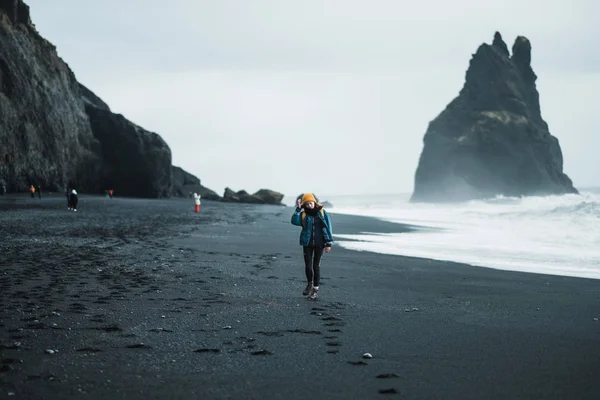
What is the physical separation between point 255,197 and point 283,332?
9390 cm

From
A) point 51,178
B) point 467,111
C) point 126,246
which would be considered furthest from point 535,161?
point 126,246

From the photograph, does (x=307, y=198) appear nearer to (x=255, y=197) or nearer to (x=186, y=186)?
(x=255, y=197)

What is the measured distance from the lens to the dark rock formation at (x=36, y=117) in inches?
2388

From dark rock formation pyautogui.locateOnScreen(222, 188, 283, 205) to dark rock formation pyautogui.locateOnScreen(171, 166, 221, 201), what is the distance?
252 inches

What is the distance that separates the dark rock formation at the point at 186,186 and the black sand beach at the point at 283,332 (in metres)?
97.9

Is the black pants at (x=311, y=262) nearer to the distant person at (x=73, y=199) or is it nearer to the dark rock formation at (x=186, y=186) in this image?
the distant person at (x=73, y=199)

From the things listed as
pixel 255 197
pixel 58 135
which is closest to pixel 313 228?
pixel 58 135

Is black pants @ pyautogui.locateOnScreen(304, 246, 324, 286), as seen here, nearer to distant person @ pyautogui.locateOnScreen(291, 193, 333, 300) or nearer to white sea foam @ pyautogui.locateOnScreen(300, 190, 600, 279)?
distant person @ pyautogui.locateOnScreen(291, 193, 333, 300)

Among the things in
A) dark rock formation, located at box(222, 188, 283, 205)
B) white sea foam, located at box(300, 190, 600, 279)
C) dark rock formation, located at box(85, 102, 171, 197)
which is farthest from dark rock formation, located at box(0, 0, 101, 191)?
white sea foam, located at box(300, 190, 600, 279)

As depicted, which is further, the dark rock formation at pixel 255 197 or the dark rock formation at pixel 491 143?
the dark rock formation at pixel 491 143

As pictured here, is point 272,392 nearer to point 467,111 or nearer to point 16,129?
point 16,129

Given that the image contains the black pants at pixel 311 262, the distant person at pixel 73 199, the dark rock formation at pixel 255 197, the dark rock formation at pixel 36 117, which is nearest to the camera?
the black pants at pixel 311 262

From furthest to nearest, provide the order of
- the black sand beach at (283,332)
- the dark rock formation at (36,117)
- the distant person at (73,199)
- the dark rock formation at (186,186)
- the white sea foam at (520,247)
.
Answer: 1. the dark rock formation at (186,186)
2. the dark rock formation at (36,117)
3. the distant person at (73,199)
4. the white sea foam at (520,247)
5. the black sand beach at (283,332)

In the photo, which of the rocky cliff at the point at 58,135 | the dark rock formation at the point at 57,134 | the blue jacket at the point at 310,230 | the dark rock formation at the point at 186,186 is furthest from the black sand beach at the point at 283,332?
the dark rock formation at the point at 186,186
